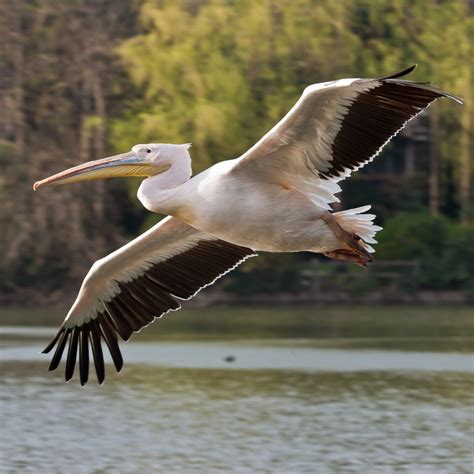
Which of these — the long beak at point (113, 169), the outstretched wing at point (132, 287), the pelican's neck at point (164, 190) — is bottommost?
the outstretched wing at point (132, 287)

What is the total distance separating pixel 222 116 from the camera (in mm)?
27109

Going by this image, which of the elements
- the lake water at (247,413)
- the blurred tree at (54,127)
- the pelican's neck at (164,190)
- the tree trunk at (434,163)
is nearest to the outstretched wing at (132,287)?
the pelican's neck at (164,190)

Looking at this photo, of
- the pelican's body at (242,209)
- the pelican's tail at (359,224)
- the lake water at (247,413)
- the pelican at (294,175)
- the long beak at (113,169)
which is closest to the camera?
the pelican at (294,175)

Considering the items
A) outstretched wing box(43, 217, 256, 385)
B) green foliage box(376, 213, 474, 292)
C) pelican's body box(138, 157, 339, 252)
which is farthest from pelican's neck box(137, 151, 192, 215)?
green foliage box(376, 213, 474, 292)

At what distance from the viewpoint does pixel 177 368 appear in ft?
57.4

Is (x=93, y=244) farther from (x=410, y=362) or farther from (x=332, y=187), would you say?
(x=332, y=187)

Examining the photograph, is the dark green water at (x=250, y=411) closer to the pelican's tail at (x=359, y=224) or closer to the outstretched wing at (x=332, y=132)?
Answer: the pelican's tail at (x=359, y=224)

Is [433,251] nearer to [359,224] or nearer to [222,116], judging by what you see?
[222,116]

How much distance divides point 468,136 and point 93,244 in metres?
7.57

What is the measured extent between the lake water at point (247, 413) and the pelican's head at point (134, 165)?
13.2 ft

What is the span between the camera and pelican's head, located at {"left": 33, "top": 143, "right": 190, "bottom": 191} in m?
7.78

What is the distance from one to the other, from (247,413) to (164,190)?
21.8 ft

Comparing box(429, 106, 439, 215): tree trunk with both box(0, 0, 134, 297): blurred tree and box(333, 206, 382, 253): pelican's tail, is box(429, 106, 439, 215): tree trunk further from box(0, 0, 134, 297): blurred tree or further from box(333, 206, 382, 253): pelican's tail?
box(333, 206, 382, 253): pelican's tail

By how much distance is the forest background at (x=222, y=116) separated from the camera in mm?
27172
